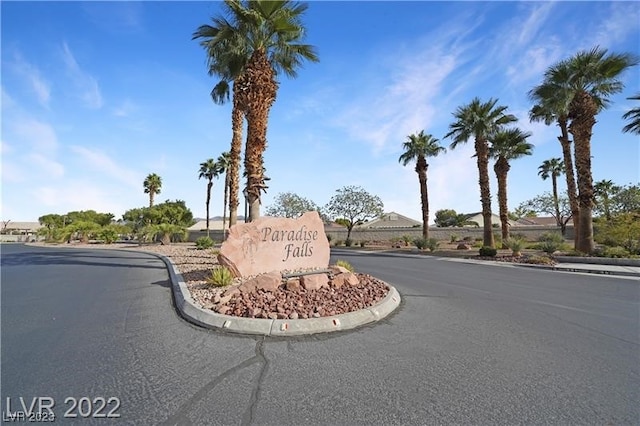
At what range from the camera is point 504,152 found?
28641 mm

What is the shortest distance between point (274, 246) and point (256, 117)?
6.02 m

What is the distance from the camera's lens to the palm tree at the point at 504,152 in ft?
91.7

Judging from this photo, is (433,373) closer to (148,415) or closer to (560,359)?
(560,359)

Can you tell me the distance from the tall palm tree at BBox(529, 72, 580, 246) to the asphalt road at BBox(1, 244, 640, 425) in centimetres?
1675

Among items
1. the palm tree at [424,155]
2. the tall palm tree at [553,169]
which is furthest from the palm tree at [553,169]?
the palm tree at [424,155]

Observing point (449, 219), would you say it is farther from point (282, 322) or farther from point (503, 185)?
point (282, 322)

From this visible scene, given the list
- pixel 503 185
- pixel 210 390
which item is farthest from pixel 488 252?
pixel 210 390

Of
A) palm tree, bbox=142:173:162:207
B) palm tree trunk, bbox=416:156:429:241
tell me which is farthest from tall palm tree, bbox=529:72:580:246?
palm tree, bbox=142:173:162:207

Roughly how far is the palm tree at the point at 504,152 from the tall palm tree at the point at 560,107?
454cm

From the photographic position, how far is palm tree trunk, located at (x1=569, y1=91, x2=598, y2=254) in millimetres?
18719

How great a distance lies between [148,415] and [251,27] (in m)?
13.6

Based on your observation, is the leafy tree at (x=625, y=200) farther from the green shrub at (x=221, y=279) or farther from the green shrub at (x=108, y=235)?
the green shrub at (x=108, y=235)

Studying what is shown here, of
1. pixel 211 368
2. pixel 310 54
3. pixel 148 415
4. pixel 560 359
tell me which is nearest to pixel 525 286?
pixel 560 359

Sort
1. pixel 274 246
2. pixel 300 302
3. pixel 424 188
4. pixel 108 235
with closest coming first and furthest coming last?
pixel 300 302 < pixel 274 246 < pixel 424 188 < pixel 108 235
